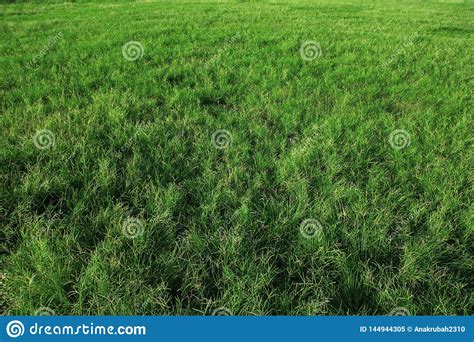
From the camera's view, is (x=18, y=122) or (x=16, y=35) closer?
(x=18, y=122)

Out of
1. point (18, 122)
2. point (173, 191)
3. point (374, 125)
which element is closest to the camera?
point (173, 191)

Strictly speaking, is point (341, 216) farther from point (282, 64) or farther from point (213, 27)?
point (213, 27)

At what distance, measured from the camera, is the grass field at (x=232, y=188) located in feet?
8.06

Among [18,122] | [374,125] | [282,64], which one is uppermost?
[282,64]

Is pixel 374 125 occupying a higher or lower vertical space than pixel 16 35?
lower

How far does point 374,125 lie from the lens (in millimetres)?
4879

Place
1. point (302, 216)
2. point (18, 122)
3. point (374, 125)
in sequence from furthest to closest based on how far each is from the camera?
point (374, 125)
point (18, 122)
point (302, 216)

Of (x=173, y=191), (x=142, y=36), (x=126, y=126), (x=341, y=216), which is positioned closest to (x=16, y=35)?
(x=142, y=36)

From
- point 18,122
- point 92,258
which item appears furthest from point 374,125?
point 18,122

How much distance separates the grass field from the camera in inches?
96.7

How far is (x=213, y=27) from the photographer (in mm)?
11117

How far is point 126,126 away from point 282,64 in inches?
167

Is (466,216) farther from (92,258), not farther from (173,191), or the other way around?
(92,258)

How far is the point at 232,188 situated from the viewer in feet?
11.5
